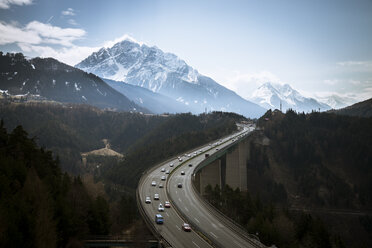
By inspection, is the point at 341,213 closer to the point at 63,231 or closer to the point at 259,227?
the point at 259,227

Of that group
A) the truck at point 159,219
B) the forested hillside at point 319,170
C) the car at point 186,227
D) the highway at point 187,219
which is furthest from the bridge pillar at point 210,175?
the car at point 186,227

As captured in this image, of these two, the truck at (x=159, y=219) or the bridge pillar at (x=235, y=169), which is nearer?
the truck at (x=159, y=219)

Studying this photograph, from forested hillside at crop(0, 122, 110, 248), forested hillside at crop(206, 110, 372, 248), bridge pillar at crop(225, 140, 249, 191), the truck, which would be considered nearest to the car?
the truck

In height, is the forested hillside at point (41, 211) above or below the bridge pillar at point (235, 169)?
above

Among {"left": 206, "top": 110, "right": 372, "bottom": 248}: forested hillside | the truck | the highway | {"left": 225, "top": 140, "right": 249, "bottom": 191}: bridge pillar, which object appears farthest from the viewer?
{"left": 206, "top": 110, "right": 372, "bottom": 248}: forested hillside

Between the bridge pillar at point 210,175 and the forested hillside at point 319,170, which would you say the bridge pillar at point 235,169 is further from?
the bridge pillar at point 210,175

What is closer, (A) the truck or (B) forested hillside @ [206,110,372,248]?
(A) the truck

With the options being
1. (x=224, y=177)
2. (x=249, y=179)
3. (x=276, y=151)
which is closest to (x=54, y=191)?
(x=224, y=177)

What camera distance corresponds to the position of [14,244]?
2091 centimetres

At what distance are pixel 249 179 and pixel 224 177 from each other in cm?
2859

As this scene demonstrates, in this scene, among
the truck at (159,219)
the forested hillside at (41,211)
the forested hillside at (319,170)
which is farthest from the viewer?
the forested hillside at (319,170)

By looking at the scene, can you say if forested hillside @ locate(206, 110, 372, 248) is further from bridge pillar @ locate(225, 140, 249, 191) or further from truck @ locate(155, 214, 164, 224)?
truck @ locate(155, 214, 164, 224)

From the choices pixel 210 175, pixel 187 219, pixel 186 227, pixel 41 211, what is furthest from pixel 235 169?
pixel 41 211

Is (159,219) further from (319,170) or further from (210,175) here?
(319,170)
